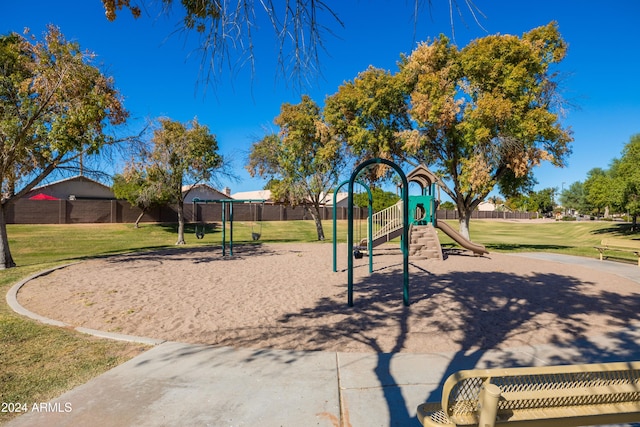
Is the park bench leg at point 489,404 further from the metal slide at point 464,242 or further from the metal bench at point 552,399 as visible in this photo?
the metal slide at point 464,242

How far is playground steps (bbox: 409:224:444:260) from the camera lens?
1417cm

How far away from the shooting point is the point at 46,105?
11.1 m

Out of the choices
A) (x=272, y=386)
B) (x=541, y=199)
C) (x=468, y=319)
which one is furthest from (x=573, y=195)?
(x=272, y=386)

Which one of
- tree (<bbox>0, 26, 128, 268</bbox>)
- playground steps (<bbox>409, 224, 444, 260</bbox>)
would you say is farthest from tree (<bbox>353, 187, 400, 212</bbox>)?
tree (<bbox>0, 26, 128, 268</bbox>)

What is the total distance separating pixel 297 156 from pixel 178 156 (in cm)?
684

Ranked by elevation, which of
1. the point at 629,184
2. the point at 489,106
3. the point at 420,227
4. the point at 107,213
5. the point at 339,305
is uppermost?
the point at 489,106

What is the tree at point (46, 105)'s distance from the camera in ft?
35.5

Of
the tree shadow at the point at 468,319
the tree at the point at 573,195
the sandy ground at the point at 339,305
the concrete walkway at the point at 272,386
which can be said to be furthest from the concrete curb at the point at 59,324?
the tree at the point at 573,195

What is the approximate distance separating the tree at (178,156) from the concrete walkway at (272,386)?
17.0m

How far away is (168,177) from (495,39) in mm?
17405

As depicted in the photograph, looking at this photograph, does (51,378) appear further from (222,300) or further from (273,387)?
(222,300)

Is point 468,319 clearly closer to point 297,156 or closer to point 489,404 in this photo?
point 489,404

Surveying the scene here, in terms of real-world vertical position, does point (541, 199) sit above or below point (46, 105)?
above

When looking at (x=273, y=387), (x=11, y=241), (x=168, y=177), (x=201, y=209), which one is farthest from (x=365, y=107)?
(x=201, y=209)
